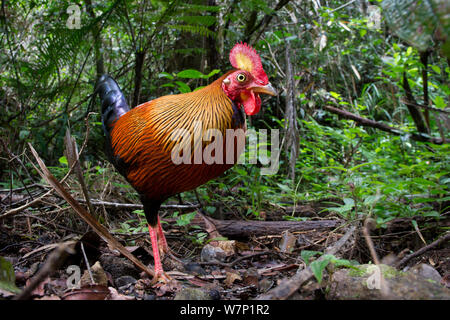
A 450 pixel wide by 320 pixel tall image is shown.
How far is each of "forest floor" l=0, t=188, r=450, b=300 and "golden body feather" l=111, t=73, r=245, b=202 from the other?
21.7 inches

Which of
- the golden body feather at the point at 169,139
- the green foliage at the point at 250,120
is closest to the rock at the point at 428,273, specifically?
the green foliage at the point at 250,120

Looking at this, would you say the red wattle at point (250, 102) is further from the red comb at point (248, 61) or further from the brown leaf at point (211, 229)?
the brown leaf at point (211, 229)

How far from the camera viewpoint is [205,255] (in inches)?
106

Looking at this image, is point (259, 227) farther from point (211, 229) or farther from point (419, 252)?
point (419, 252)

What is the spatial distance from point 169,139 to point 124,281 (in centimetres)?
98

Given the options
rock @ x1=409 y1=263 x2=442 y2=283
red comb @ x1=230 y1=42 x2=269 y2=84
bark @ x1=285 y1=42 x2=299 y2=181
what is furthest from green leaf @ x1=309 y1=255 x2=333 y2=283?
bark @ x1=285 y1=42 x2=299 y2=181

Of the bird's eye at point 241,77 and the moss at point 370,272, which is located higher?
the bird's eye at point 241,77

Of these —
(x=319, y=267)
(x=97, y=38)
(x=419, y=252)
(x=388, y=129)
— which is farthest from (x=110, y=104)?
(x=388, y=129)

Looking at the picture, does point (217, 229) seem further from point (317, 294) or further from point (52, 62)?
point (52, 62)

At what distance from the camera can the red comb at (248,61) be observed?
2523mm

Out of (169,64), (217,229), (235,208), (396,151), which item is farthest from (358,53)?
(217,229)

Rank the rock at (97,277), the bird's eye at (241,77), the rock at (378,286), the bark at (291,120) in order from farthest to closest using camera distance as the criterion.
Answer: the bark at (291,120) → the bird's eye at (241,77) → the rock at (97,277) → the rock at (378,286)

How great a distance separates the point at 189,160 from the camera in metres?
2.33
